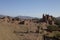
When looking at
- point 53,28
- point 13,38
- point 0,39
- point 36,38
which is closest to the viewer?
point 0,39

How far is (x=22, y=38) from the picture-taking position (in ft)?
63.3

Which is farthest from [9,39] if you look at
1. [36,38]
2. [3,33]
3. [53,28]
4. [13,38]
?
[53,28]

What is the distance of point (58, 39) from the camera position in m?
24.0

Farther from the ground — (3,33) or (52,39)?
(3,33)

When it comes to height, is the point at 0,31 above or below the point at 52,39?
above

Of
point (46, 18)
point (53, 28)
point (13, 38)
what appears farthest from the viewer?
point (46, 18)

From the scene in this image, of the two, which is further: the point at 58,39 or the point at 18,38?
the point at 58,39

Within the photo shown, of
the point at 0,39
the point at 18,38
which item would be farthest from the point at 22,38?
the point at 0,39

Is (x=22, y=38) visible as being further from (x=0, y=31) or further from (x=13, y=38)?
(x=0, y=31)

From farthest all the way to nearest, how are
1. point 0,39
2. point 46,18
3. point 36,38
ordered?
1. point 46,18
2. point 36,38
3. point 0,39

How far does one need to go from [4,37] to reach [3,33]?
5.33 ft

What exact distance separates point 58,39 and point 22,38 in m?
7.01

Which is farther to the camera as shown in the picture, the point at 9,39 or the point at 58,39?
the point at 58,39

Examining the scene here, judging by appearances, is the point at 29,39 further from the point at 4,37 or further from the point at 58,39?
the point at 58,39
